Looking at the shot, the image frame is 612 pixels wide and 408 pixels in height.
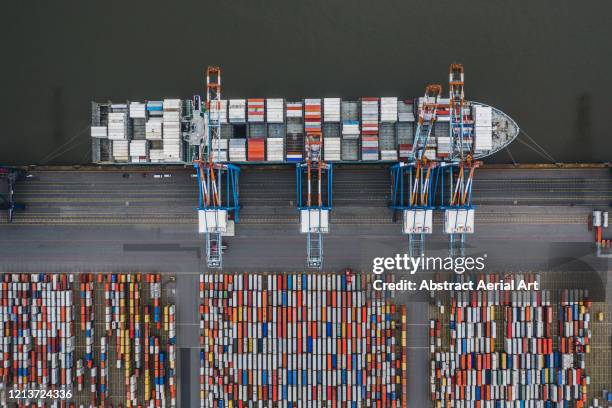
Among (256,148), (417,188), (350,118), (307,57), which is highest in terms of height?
(307,57)

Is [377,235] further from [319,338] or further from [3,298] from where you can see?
[3,298]

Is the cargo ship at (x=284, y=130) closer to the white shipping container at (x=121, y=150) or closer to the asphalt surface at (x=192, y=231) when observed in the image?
the white shipping container at (x=121, y=150)

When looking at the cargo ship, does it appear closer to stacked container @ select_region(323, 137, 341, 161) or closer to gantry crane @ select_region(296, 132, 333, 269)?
stacked container @ select_region(323, 137, 341, 161)

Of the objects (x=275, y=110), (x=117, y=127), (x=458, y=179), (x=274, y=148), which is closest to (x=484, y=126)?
(x=458, y=179)

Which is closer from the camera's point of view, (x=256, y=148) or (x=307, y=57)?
(x=256, y=148)

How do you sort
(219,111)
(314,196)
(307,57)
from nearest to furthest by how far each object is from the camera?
(219,111), (314,196), (307,57)

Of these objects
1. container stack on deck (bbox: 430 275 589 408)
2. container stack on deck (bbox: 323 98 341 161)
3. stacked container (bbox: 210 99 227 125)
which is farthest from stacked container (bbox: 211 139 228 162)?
container stack on deck (bbox: 430 275 589 408)

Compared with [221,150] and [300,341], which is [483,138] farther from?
[300,341]

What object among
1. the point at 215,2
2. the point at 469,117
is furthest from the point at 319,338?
the point at 215,2

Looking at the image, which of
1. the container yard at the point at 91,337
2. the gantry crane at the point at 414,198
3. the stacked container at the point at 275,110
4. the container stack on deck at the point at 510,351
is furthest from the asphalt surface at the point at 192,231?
the stacked container at the point at 275,110
